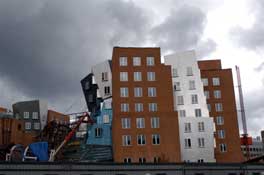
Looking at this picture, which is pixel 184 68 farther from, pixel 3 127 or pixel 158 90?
pixel 3 127

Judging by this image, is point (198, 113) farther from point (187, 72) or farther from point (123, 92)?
point (123, 92)

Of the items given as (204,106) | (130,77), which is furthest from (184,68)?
(130,77)

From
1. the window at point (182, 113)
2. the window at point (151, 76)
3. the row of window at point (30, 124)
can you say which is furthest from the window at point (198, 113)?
the row of window at point (30, 124)

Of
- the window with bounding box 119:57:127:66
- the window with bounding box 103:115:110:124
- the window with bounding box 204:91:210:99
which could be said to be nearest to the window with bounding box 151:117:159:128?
the window with bounding box 103:115:110:124

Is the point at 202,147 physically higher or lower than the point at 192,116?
lower

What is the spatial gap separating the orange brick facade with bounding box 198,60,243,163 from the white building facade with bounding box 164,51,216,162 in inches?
317

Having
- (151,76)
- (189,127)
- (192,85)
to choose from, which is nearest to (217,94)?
(192,85)

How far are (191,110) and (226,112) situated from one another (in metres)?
11.3

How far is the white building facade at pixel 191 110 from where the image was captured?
3371 inches

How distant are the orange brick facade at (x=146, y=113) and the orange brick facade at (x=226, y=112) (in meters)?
17.0

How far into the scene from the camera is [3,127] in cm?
10575

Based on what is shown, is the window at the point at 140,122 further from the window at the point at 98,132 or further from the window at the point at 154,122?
the window at the point at 98,132

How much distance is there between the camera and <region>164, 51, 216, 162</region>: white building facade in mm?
85625

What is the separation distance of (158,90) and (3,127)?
45303 millimetres
